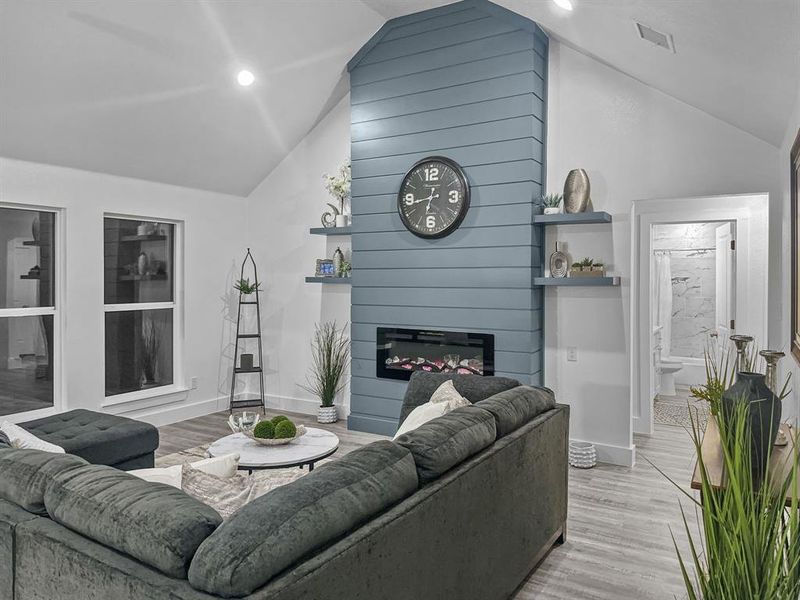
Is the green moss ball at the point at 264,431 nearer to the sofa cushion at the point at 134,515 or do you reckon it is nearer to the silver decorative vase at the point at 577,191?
the sofa cushion at the point at 134,515

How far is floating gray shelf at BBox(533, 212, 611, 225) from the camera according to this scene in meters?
4.43

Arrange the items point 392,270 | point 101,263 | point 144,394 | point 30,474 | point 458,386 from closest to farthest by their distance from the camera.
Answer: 1. point 30,474
2. point 458,386
3. point 101,263
4. point 392,270
5. point 144,394

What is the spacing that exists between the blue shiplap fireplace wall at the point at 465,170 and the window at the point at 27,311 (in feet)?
8.45

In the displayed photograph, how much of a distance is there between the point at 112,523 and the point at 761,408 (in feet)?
6.61

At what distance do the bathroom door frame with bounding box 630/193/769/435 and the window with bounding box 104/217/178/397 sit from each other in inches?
173

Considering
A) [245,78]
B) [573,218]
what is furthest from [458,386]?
[245,78]

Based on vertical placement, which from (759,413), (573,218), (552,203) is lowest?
(759,413)

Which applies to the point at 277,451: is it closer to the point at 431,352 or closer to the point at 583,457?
the point at 431,352

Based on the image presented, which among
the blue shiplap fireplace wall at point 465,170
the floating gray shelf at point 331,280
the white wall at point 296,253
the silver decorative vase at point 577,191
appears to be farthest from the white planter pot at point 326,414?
the silver decorative vase at point 577,191

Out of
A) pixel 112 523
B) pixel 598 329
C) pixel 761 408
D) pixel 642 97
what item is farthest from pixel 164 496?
pixel 642 97

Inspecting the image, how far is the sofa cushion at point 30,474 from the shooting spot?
178 centimetres

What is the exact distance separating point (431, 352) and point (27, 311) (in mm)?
3335

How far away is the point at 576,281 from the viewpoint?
4.53 metres

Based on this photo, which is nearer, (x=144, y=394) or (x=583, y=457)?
(x=583, y=457)
